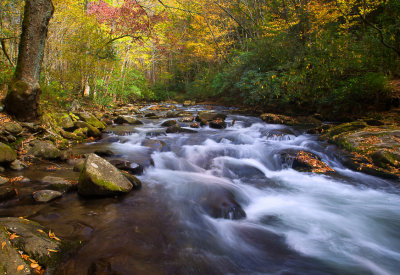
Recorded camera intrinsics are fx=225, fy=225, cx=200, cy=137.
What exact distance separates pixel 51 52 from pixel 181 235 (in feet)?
31.0

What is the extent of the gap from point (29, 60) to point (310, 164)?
7.43 metres

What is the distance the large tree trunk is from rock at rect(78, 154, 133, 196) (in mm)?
2920

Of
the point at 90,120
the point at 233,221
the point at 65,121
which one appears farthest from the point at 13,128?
the point at 233,221

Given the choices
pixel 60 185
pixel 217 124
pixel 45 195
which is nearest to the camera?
pixel 45 195

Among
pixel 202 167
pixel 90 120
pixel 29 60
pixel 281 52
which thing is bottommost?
pixel 202 167

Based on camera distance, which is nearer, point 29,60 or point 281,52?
point 29,60

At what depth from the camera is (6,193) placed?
11.1ft

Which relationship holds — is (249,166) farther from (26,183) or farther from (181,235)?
(26,183)

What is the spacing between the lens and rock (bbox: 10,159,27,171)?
450cm

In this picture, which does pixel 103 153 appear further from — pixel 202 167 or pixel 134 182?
pixel 202 167

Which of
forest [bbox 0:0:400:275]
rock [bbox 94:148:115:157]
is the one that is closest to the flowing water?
forest [bbox 0:0:400:275]

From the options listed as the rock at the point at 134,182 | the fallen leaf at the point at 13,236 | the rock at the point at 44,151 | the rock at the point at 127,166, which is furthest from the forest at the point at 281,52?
the fallen leaf at the point at 13,236

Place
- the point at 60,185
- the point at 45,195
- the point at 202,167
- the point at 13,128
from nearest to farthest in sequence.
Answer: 1. the point at 45,195
2. the point at 60,185
3. the point at 13,128
4. the point at 202,167

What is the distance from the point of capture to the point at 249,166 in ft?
21.0
